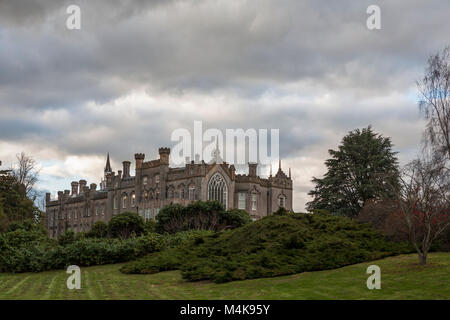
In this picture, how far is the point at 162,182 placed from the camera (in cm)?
6788

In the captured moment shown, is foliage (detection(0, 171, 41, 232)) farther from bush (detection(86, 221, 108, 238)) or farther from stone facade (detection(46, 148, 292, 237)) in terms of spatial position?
stone facade (detection(46, 148, 292, 237))

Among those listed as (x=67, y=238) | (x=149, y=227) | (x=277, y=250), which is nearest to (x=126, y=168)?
(x=149, y=227)

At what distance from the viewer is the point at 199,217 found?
50781mm

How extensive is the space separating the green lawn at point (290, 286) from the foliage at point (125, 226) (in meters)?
21.7

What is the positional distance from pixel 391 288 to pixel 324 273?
15.4 feet

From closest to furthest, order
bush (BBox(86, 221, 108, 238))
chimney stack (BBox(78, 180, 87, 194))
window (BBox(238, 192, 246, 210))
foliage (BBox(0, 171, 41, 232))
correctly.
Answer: bush (BBox(86, 221, 108, 238))
foliage (BBox(0, 171, 41, 232))
window (BBox(238, 192, 246, 210))
chimney stack (BBox(78, 180, 87, 194))

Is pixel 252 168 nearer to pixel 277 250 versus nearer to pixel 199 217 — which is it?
pixel 199 217

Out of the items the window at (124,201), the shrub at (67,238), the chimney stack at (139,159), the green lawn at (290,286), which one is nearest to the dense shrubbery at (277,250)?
the green lawn at (290,286)

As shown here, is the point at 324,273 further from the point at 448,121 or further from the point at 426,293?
the point at 448,121

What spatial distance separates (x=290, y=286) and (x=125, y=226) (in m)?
30.4

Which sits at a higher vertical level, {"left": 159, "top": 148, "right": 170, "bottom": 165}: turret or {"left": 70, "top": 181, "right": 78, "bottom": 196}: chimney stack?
{"left": 159, "top": 148, "right": 170, "bottom": 165}: turret

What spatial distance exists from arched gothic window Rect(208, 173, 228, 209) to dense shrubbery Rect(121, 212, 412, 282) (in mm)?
32925

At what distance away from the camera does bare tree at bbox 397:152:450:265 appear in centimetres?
2061

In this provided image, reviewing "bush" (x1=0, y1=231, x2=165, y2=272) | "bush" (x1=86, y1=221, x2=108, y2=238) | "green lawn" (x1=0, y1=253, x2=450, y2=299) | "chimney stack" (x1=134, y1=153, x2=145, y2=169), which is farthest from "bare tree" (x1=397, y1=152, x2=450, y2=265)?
"chimney stack" (x1=134, y1=153, x2=145, y2=169)
